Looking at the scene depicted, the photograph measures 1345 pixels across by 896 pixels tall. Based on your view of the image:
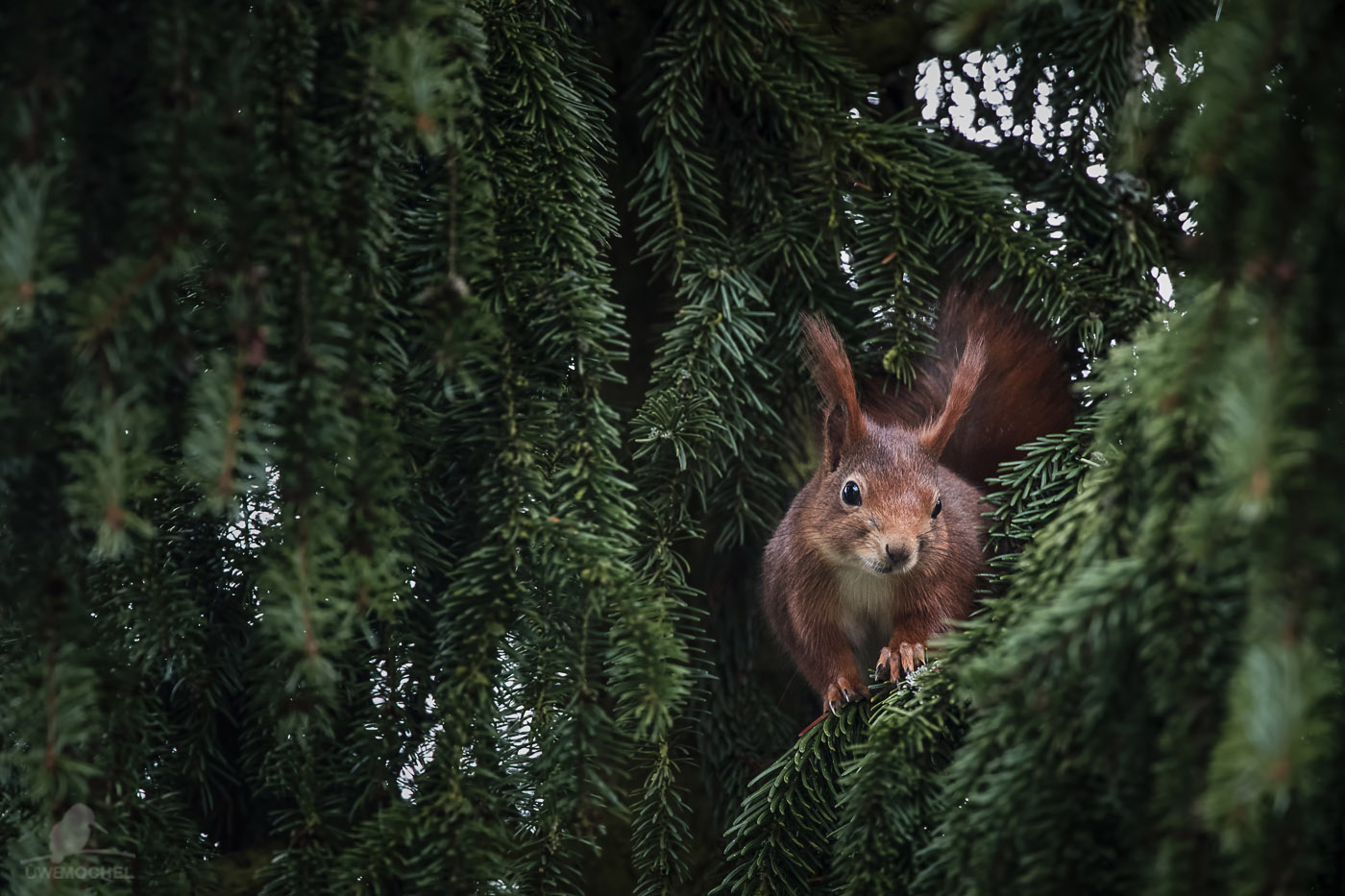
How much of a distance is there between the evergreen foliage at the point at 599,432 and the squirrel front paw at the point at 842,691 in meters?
0.09

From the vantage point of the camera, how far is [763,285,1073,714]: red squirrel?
1.37 m

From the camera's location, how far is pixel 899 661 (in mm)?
1422

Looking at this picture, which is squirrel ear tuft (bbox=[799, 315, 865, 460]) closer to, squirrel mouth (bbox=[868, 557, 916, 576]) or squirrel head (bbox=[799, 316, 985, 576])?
squirrel head (bbox=[799, 316, 985, 576])

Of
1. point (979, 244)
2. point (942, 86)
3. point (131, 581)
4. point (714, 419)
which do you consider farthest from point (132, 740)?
point (942, 86)

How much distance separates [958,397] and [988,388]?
0.40ft

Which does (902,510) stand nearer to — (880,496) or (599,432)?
(880,496)

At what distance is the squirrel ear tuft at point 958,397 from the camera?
132 centimetres

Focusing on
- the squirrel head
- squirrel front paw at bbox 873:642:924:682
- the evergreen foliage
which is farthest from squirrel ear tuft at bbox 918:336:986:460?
squirrel front paw at bbox 873:642:924:682

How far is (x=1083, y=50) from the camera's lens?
1160mm

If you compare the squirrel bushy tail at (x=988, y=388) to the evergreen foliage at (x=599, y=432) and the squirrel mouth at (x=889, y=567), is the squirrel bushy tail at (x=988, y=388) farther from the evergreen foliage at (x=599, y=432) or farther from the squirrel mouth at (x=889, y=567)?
the squirrel mouth at (x=889, y=567)

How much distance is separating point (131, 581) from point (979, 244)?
813mm

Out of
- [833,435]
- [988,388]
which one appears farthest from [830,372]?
[988,388]

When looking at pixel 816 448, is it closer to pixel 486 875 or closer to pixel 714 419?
pixel 714 419

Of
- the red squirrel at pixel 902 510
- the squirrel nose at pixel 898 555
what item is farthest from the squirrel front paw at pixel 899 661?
the squirrel nose at pixel 898 555
